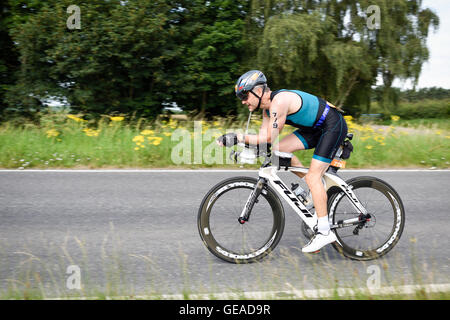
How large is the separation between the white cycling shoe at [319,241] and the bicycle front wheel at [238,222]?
0.32 metres

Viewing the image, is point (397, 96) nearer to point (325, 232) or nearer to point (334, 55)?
point (334, 55)

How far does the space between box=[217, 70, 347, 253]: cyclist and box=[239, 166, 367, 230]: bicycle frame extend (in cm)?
10

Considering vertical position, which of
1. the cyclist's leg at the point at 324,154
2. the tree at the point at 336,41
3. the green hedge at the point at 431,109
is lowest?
the green hedge at the point at 431,109

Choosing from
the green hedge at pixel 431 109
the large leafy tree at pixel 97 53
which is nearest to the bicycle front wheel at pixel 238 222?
the large leafy tree at pixel 97 53

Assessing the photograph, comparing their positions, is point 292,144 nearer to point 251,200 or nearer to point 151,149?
point 251,200

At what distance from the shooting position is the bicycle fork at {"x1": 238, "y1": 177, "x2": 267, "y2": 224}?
13.2 feet

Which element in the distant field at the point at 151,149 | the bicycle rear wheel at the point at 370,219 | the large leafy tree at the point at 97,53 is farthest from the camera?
the large leafy tree at the point at 97,53

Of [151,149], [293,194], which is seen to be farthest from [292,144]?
[151,149]

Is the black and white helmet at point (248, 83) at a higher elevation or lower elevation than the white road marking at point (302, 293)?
higher

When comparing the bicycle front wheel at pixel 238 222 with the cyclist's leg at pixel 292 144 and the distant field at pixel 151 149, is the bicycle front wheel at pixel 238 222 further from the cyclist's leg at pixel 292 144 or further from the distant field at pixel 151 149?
the distant field at pixel 151 149

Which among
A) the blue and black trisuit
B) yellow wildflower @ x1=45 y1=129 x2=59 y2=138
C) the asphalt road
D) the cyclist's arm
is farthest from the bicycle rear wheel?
yellow wildflower @ x1=45 y1=129 x2=59 y2=138

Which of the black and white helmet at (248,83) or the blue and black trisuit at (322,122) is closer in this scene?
the black and white helmet at (248,83)

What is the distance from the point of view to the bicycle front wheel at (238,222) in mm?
3990
